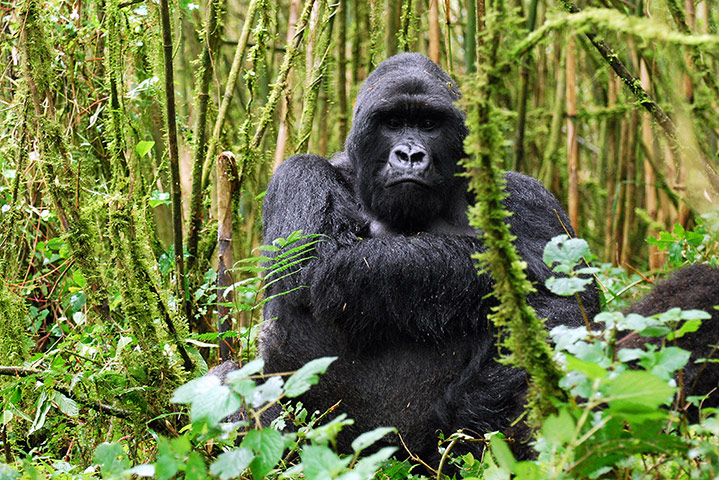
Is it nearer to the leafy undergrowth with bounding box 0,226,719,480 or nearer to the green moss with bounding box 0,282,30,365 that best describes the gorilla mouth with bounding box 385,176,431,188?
the leafy undergrowth with bounding box 0,226,719,480

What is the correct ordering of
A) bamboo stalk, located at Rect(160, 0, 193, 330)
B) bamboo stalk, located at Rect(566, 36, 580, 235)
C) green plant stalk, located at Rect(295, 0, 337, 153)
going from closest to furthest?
bamboo stalk, located at Rect(160, 0, 193, 330)
green plant stalk, located at Rect(295, 0, 337, 153)
bamboo stalk, located at Rect(566, 36, 580, 235)

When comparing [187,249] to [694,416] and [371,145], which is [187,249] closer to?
[371,145]

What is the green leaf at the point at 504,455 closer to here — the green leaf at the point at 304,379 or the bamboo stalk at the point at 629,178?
the green leaf at the point at 304,379

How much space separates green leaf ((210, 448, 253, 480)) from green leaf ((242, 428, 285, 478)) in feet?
0.05

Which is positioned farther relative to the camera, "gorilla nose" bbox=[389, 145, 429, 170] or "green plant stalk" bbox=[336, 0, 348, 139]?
"green plant stalk" bbox=[336, 0, 348, 139]

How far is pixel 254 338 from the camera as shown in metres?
3.58

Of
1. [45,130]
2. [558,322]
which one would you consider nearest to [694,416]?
[558,322]

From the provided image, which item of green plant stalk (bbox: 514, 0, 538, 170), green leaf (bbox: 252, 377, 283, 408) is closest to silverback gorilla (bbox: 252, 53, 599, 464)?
green leaf (bbox: 252, 377, 283, 408)

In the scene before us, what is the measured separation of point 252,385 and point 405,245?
1.57 meters

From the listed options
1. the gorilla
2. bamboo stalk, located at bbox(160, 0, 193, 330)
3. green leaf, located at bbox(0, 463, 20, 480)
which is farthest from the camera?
bamboo stalk, located at bbox(160, 0, 193, 330)

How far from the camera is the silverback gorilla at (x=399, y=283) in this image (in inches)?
122

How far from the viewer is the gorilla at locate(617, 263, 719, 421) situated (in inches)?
87.4

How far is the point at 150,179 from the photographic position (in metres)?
4.70

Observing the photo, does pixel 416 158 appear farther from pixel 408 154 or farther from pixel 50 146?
pixel 50 146
